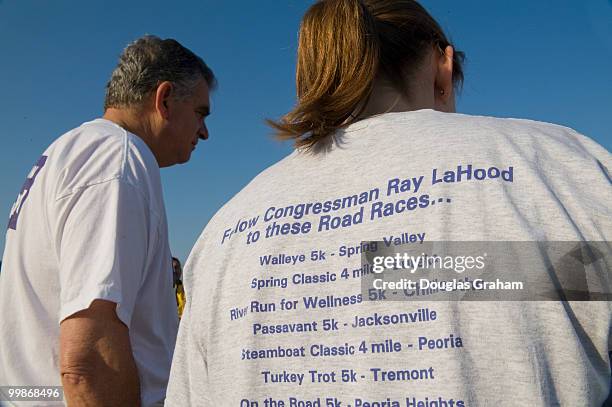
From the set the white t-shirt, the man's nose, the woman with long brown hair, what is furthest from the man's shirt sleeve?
the man's nose

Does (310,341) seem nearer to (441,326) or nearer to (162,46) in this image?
(441,326)

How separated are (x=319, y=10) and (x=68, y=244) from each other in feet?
3.35

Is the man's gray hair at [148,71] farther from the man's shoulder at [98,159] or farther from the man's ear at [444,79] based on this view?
the man's ear at [444,79]

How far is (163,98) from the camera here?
2.44 m

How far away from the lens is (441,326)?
936 millimetres

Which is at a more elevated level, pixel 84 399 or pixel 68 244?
pixel 68 244

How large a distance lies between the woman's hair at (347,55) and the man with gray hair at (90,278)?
26.1 inches

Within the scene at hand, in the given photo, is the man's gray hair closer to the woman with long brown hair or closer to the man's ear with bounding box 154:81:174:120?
the man's ear with bounding box 154:81:174:120

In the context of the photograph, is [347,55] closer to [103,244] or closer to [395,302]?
[395,302]

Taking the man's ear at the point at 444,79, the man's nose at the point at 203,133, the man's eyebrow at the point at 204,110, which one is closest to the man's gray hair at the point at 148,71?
the man's eyebrow at the point at 204,110

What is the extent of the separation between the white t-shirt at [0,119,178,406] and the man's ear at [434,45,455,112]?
98 cm

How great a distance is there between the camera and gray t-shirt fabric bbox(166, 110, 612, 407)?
894 millimetres

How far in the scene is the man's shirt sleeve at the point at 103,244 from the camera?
161 cm

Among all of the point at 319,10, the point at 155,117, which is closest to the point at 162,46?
the point at 155,117
